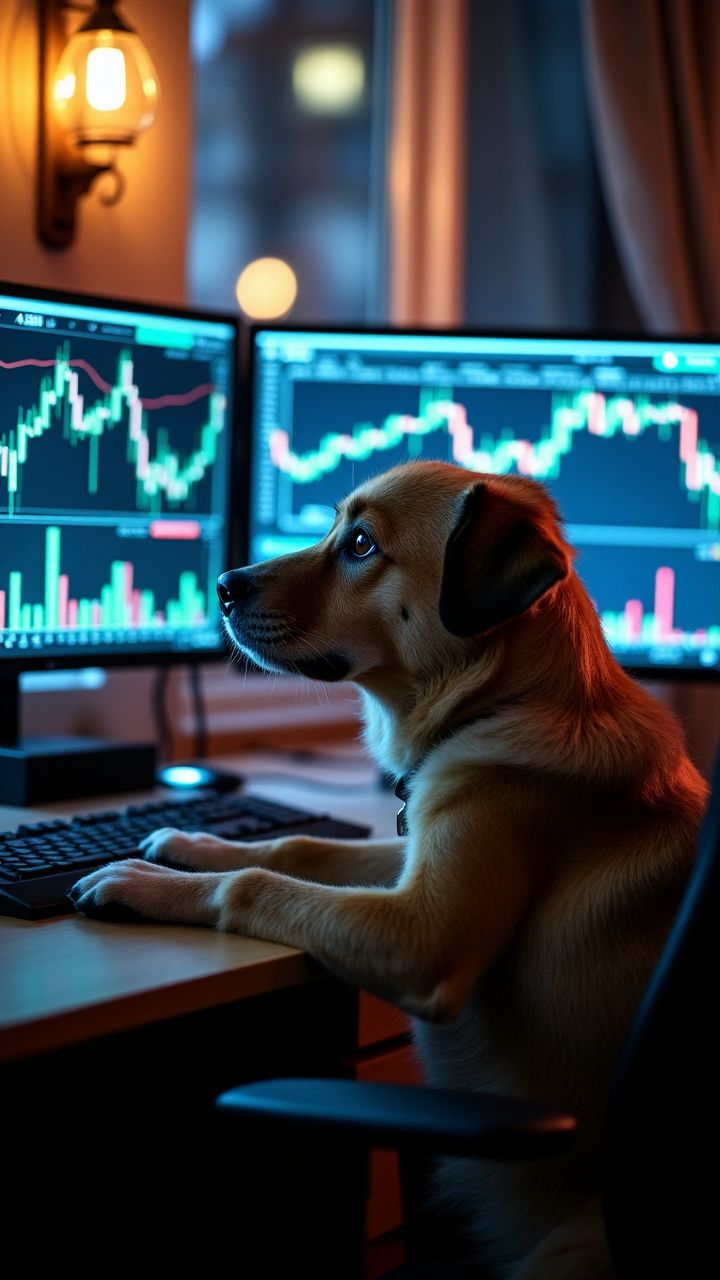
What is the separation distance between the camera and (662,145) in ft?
8.41

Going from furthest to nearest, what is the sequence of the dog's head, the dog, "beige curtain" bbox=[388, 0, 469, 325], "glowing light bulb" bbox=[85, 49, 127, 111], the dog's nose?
"beige curtain" bbox=[388, 0, 469, 325], "glowing light bulb" bbox=[85, 49, 127, 111], the dog's nose, the dog's head, the dog

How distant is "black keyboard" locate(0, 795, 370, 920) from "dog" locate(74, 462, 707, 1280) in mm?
46

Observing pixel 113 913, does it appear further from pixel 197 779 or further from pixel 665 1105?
pixel 197 779

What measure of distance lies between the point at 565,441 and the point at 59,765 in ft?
2.85

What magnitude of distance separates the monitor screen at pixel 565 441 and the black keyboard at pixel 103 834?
0.50 m

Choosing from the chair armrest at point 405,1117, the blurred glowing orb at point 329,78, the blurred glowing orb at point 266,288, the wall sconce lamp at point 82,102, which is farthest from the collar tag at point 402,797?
the blurred glowing orb at point 329,78

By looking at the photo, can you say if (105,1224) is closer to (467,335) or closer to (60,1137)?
(60,1137)

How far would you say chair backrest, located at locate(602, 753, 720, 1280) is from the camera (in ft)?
2.93

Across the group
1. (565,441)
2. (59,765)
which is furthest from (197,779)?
(565,441)

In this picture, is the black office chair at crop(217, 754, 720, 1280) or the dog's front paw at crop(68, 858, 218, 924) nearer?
the black office chair at crop(217, 754, 720, 1280)

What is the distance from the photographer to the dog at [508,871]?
1.10 metres

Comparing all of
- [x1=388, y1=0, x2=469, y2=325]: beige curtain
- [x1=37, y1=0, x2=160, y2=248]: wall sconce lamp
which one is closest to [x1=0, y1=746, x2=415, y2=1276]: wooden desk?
[x1=37, y1=0, x2=160, y2=248]: wall sconce lamp

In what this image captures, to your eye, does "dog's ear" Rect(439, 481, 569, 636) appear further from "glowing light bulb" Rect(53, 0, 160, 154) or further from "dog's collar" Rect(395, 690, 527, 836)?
"glowing light bulb" Rect(53, 0, 160, 154)

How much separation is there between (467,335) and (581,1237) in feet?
4.08
